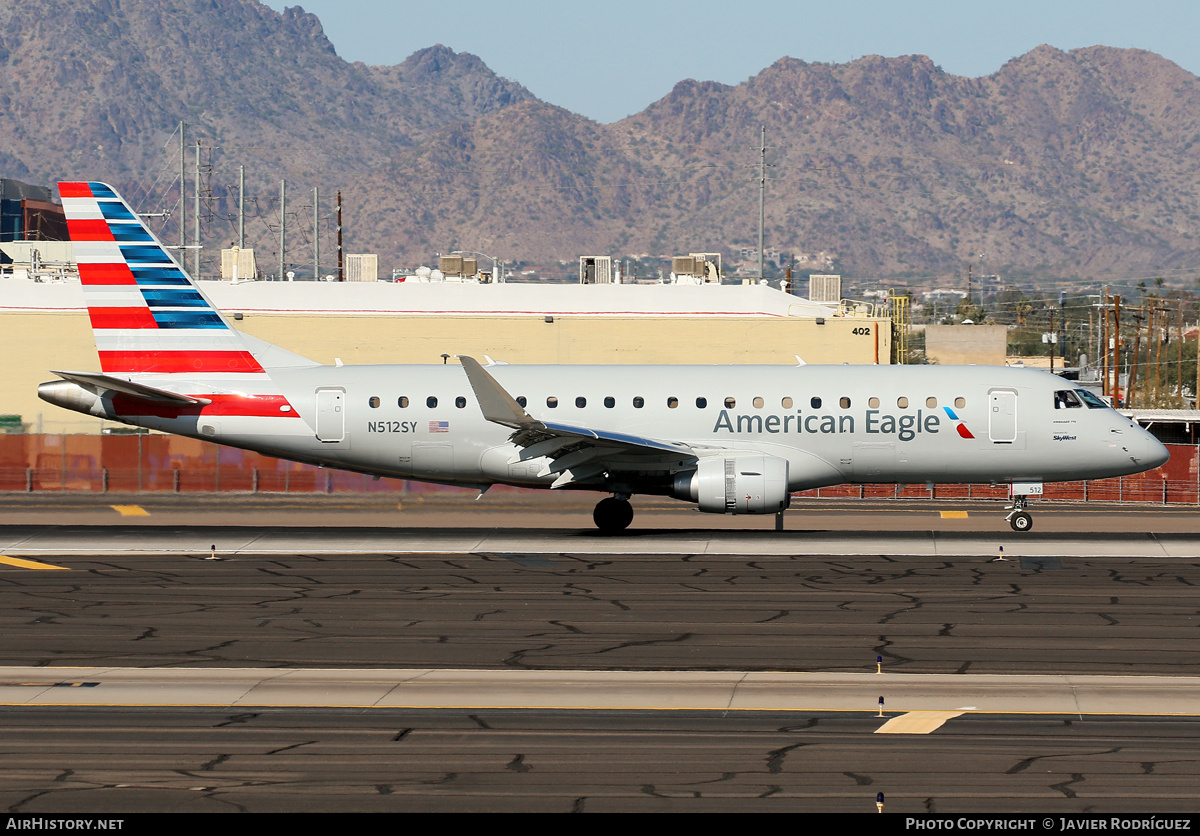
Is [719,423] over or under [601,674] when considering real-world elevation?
over

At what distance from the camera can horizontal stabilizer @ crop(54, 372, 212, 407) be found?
3088 cm

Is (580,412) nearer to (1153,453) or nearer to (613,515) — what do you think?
(613,515)

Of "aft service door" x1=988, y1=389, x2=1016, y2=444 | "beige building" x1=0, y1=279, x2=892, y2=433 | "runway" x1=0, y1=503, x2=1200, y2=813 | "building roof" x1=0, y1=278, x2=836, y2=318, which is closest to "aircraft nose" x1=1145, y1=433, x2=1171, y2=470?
"runway" x1=0, y1=503, x2=1200, y2=813

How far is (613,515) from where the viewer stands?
31609mm

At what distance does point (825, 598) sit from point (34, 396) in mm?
48451

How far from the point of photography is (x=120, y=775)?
1277cm

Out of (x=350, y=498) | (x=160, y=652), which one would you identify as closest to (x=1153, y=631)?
(x=160, y=652)

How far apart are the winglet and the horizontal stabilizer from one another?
732cm

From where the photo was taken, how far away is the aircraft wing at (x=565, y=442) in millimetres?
29052

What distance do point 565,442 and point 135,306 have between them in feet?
37.3

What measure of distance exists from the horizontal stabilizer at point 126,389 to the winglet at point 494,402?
7.32m

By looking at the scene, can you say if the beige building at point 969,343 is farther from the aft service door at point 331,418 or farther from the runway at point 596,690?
the runway at point 596,690

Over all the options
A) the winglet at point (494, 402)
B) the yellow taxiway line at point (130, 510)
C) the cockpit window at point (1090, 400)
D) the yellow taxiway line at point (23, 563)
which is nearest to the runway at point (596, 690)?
the yellow taxiway line at point (23, 563)

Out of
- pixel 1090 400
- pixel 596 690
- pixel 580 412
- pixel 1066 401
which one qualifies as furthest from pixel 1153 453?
pixel 596 690
